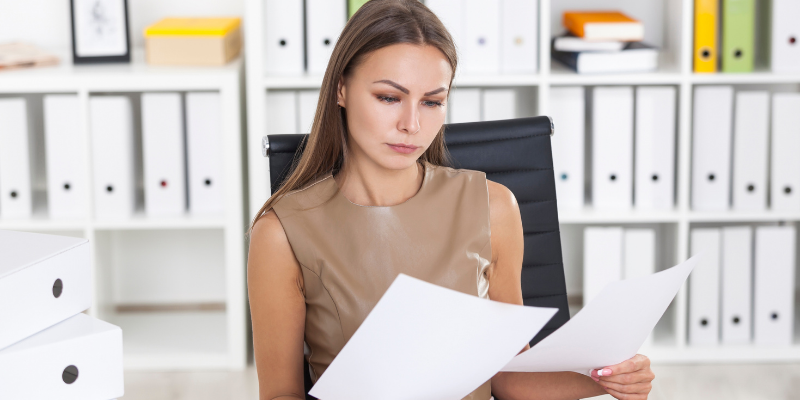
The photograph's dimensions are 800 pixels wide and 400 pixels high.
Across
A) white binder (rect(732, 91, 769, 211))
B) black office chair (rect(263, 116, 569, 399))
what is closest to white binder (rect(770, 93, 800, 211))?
white binder (rect(732, 91, 769, 211))

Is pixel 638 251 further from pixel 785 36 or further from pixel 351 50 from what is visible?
pixel 351 50

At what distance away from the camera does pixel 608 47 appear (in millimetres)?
2199

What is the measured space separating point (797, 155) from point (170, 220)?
1.87 m

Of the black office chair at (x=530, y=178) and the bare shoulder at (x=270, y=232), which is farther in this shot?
the black office chair at (x=530, y=178)

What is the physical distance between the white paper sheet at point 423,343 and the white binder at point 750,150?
1684 mm

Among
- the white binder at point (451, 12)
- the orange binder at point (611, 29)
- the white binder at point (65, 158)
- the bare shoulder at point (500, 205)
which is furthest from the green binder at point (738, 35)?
the white binder at point (65, 158)

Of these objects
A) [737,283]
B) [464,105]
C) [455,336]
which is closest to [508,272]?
[455,336]

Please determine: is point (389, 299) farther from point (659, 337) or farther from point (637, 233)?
point (659, 337)

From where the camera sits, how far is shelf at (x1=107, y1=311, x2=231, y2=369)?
233cm

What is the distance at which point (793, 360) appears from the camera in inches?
92.7

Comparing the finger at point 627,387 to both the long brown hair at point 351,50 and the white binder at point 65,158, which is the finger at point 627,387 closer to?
the long brown hair at point 351,50

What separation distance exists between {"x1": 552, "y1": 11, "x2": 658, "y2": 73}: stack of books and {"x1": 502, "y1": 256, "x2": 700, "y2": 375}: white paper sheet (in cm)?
137

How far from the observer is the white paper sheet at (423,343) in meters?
0.74

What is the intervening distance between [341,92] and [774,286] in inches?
69.2
